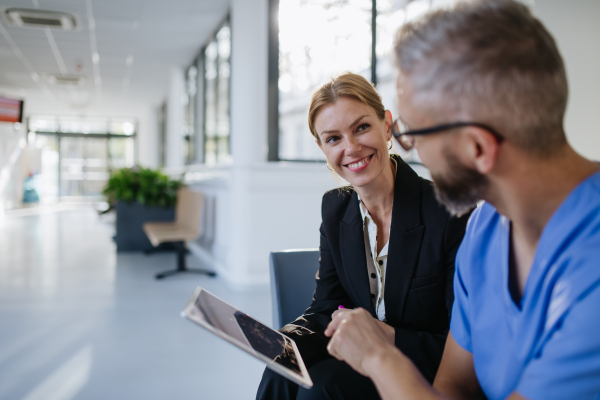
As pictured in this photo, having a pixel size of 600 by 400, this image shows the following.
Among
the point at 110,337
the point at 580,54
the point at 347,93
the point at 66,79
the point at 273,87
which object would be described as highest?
the point at 66,79

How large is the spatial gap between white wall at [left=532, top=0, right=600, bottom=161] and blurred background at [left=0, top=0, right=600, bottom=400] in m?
0.02

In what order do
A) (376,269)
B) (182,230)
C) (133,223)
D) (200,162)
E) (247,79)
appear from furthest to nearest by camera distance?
(200,162) < (133,223) < (182,230) < (247,79) < (376,269)

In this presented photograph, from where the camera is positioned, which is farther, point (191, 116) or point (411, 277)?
point (191, 116)

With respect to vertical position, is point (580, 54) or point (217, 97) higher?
point (580, 54)

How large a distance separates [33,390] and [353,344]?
6.27 ft

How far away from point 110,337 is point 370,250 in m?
2.13

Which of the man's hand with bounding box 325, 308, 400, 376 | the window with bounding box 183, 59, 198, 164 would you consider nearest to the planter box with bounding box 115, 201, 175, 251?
the window with bounding box 183, 59, 198, 164

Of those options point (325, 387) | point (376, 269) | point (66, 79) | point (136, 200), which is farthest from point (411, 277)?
point (66, 79)

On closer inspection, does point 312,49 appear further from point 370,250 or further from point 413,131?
point 413,131

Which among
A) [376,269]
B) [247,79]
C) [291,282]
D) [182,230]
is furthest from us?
[182,230]

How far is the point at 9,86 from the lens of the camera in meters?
10.5

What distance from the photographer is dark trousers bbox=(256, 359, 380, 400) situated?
1.03 meters

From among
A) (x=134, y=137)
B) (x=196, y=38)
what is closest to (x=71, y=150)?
(x=134, y=137)

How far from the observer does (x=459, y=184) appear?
666 mm
